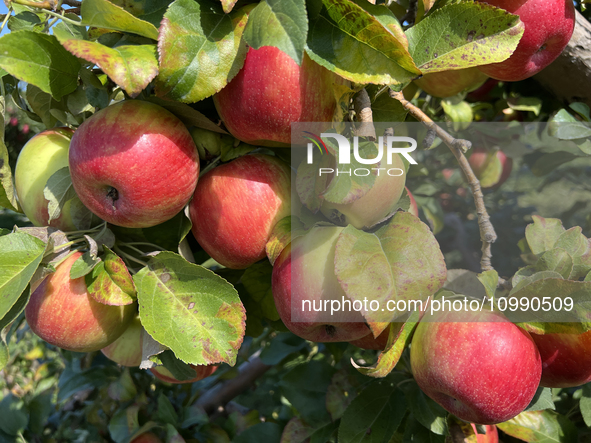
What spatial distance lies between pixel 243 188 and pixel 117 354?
1.31 ft

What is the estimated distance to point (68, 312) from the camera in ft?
2.09

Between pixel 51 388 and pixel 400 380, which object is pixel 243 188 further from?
pixel 51 388

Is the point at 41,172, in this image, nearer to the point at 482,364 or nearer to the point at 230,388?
the point at 482,364

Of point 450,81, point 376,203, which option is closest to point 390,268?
point 376,203

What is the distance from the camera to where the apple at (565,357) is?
2.08ft

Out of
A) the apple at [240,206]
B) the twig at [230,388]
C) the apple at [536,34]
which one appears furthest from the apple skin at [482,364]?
the twig at [230,388]

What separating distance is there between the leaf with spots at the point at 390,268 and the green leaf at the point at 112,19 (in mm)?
328

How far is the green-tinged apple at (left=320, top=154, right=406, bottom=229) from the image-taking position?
1.90 feet

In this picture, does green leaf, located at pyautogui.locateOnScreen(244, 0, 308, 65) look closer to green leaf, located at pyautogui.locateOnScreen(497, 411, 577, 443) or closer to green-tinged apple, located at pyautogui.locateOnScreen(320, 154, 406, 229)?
green-tinged apple, located at pyautogui.locateOnScreen(320, 154, 406, 229)

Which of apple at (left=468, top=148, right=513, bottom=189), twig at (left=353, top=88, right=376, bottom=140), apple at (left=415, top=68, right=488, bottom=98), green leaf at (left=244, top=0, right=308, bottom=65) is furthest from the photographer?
apple at (left=468, top=148, right=513, bottom=189)

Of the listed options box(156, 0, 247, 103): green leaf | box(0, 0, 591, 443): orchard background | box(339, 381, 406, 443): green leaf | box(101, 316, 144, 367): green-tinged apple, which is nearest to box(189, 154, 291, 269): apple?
box(0, 0, 591, 443): orchard background

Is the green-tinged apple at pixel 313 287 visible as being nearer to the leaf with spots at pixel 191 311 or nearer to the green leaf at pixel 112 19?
the leaf with spots at pixel 191 311

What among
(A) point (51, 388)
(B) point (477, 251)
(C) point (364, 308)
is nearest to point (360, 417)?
(C) point (364, 308)

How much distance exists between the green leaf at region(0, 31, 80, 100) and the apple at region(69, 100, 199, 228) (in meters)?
0.06
